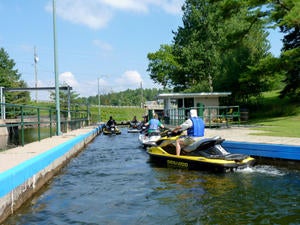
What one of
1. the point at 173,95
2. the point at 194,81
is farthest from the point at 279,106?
the point at 194,81

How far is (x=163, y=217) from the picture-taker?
7.10 m

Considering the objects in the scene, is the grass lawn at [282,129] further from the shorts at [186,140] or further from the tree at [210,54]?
the tree at [210,54]

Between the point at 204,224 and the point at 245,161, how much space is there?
512cm

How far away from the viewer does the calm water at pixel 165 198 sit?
703cm

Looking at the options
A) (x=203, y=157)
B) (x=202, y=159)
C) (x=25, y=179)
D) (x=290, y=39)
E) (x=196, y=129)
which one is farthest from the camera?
(x=290, y=39)

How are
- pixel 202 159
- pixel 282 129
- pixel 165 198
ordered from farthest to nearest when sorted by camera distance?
1. pixel 282 129
2. pixel 202 159
3. pixel 165 198

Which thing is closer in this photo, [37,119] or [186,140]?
[186,140]

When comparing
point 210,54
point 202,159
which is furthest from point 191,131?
point 210,54

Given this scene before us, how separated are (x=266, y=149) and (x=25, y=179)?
8023 millimetres

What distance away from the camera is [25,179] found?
8.43m

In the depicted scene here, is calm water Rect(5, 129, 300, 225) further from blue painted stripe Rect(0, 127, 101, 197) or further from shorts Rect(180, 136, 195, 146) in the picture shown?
shorts Rect(180, 136, 195, 146)

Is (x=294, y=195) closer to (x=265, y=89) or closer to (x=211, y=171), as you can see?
(x=211, y=171)

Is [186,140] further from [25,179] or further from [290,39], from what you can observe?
[290,39]

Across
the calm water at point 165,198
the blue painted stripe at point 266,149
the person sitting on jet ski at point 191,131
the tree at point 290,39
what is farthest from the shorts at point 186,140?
the tree at point 290,39
